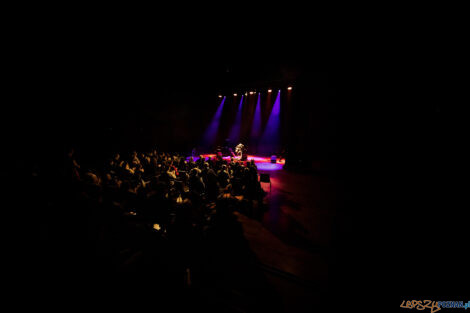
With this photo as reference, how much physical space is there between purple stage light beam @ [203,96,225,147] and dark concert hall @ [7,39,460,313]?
437cm

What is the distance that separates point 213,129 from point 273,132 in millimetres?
5781

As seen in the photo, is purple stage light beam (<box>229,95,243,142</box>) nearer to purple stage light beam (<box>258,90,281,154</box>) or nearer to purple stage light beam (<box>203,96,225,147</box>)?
purple stage light beam (<box>203,96,225,147</box>)

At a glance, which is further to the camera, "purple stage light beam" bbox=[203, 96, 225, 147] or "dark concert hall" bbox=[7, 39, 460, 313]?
"purple stage light beam" bbox=[203, 96, 225, 147]

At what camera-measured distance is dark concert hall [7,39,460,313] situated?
1850 mm

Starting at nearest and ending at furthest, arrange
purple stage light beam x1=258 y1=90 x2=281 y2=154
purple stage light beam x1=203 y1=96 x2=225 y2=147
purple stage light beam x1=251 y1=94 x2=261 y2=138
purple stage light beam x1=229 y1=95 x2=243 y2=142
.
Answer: purple stage light beam x1=258 y1=90 x2=281 y2=154 < purple stage light beam x1=251 y1=94 x2=261 y2=138 < purple stage light beam x1=229 y1=95 x2=243 y2=142 < purple stage light beam x1=203 y1=96 x2=225 y2=147

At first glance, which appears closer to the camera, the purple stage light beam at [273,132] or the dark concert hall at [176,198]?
the dark concert hall at [176,198]

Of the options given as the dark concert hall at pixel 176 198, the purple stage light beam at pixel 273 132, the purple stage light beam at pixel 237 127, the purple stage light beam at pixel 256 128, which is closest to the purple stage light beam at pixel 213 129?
the purple stage light beam at pixel 237 127

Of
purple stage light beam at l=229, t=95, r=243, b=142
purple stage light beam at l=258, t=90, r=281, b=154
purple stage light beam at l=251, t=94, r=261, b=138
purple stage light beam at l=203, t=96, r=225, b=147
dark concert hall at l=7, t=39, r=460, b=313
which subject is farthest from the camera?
purple stage light beam at l=203, t=96, r=225, b=147

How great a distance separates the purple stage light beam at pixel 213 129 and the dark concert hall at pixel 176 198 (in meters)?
4.37

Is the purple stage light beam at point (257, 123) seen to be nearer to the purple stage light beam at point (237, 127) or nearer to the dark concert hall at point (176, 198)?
the purple stage light beam at point (237, 127)

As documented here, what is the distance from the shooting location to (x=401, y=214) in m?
5.01

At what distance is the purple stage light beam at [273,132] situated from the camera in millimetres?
13969

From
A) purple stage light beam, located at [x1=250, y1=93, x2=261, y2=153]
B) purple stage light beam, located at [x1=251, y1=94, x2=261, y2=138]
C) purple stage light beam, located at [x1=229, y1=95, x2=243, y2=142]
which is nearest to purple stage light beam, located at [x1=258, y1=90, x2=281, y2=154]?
purple stage light beam, located at [x1=250, y1=93, x2=261, y2=153]

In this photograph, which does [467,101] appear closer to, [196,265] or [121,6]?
[196,265]
